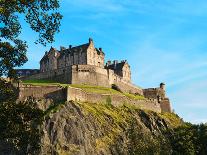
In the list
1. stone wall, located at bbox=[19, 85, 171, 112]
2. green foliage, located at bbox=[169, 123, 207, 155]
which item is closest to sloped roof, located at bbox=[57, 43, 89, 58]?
stone wall, located at bbox=[19, 85, 171, 112]

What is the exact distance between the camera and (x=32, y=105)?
26.3 meters

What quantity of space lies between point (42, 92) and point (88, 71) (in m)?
18.0

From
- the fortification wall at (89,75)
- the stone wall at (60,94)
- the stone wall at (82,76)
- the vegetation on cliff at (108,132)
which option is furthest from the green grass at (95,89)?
the vegetation on cliff at (108,132)

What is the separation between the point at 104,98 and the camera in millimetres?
75250

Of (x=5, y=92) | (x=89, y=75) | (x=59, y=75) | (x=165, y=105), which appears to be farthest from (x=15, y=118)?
(x=165, y=105)

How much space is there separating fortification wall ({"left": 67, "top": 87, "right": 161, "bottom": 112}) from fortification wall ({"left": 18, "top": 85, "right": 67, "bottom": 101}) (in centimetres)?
157

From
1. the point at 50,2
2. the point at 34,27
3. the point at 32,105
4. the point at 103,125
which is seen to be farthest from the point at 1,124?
the point at 103,125

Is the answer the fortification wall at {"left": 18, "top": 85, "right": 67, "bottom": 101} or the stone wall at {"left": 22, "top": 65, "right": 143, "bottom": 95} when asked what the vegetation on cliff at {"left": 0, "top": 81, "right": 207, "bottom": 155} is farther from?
the stone wall at {"left": 22, "top": 65, "right": 143, "bottom": 95}

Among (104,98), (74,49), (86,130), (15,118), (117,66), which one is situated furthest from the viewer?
(117,66)

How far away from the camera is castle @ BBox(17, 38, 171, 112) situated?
85.5 meters

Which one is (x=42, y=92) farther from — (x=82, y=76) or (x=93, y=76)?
(x=93, y=76)

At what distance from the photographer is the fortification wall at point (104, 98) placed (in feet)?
229

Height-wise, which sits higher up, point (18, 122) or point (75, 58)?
point (75, 58)

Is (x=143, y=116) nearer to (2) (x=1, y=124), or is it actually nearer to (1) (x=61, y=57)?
(1) (x=61, y=57)
